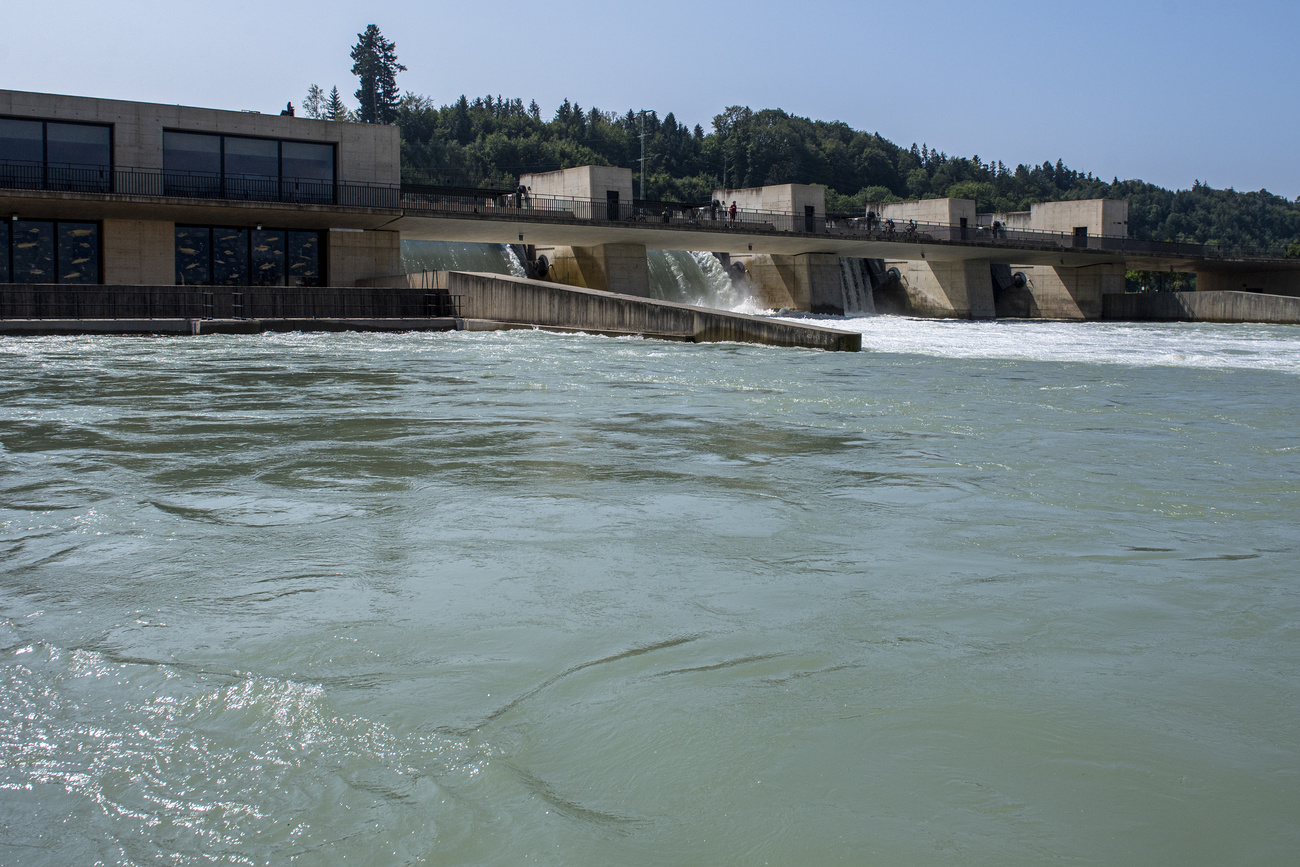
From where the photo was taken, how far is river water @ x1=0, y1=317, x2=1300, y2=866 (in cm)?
278

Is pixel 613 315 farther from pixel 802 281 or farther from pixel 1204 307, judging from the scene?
pixel 1204 307

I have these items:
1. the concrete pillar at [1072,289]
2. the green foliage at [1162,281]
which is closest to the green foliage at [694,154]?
the green foliage at [1162,281]

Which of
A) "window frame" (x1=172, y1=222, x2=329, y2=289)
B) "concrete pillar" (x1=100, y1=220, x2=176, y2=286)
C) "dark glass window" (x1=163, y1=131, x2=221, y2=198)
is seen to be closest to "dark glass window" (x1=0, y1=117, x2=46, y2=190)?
"concrete pillar" (x1=100, y1=220, x2=176, y2=286)

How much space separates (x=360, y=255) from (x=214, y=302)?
11.0m

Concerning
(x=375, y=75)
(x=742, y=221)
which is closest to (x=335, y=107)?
(x=375, y=75)

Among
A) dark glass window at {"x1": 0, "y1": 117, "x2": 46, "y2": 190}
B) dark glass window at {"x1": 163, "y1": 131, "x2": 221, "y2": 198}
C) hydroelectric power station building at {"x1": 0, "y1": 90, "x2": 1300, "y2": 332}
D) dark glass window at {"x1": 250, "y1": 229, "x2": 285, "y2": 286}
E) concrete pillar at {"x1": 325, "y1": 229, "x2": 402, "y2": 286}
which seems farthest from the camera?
concrete pillar at {"x1": 325, "y1": 229, "x2": 402, "y2": 286}

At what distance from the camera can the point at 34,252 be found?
31766mm

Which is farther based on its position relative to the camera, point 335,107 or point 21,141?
point 335,107

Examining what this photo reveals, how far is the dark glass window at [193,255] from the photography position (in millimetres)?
33688

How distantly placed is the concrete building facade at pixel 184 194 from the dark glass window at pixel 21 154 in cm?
3

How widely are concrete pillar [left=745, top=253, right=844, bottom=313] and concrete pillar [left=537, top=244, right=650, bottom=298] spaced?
8.77 meters

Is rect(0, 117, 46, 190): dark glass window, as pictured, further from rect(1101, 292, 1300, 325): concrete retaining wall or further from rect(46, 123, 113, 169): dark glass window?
rect(1101, 292, 1300, 325): concrete retaining wall

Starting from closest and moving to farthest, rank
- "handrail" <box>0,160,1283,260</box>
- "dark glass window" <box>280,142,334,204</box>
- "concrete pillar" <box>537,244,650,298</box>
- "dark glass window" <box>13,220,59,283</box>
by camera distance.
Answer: "dark glass window" <box>13,220,59,283</box> < "handrail" <box>0,160,1283,260</box> < "dark glass window" <box>280,142,334,204</box> < "concrete pillar" <box>537,244,650,298</box>

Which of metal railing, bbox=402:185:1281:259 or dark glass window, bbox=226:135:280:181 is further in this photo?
metal railing, bbox=402:185:1281:259
